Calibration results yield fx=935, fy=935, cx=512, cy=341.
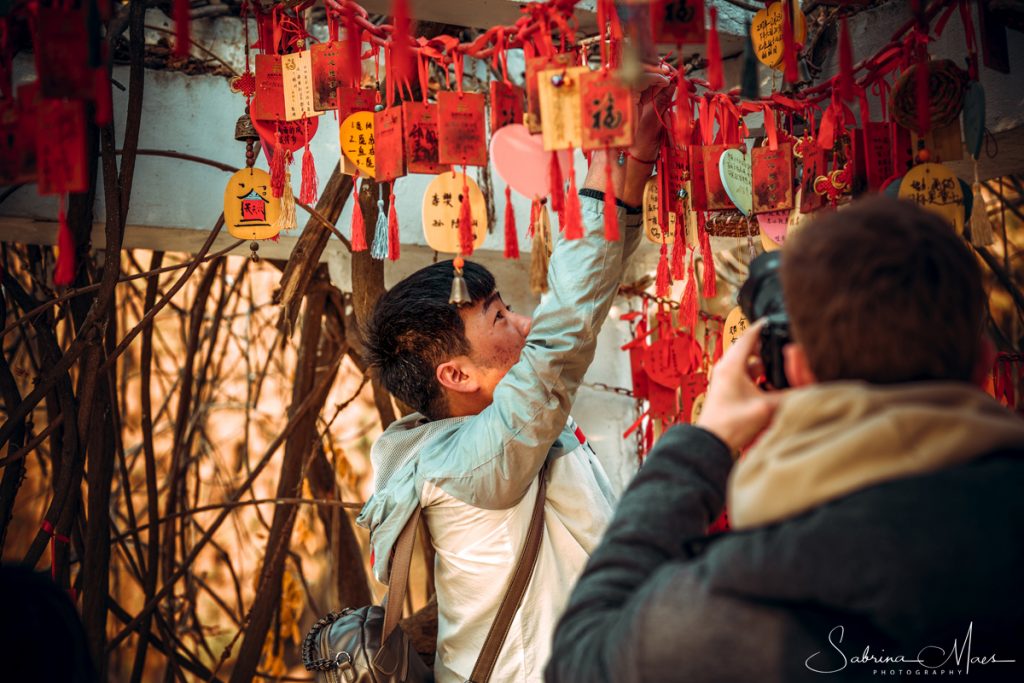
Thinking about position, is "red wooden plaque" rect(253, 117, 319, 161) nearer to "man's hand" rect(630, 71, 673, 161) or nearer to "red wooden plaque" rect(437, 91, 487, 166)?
"red wooden plaque" rect(437, 91, 487, 166)

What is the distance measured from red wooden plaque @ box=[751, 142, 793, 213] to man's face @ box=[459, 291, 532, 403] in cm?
50

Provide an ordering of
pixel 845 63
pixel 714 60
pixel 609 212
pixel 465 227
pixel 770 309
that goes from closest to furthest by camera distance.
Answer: pixel 770 309 → pixel 714 60 → pixel 609 212 → pixel 845 63 → pixel 465 227

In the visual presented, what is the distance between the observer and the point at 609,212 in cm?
134

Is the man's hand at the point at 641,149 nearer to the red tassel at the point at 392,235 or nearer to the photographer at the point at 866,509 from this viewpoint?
the red tassel at the point at 392,235

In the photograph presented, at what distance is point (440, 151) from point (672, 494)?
81cm

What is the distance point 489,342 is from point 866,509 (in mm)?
967

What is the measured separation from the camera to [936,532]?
0.70 metres

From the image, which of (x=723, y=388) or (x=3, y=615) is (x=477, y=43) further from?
(x=3, y=615)

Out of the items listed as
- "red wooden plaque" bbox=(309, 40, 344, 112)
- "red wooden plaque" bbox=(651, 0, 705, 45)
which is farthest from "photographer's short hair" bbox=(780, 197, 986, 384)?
"red wooden plaque" bbox=(309, 40, 344, 112)

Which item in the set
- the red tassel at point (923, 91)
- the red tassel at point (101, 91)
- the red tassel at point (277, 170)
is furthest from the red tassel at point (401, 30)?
the red tassel at point (923, 91)

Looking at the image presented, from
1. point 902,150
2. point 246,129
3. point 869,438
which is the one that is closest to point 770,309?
point 869,438

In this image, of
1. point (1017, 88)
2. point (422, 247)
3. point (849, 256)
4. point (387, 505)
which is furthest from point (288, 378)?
point (849, 256)

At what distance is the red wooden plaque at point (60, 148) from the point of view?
3.88 ft

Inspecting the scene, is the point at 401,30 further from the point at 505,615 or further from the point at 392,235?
the point at 505,615
